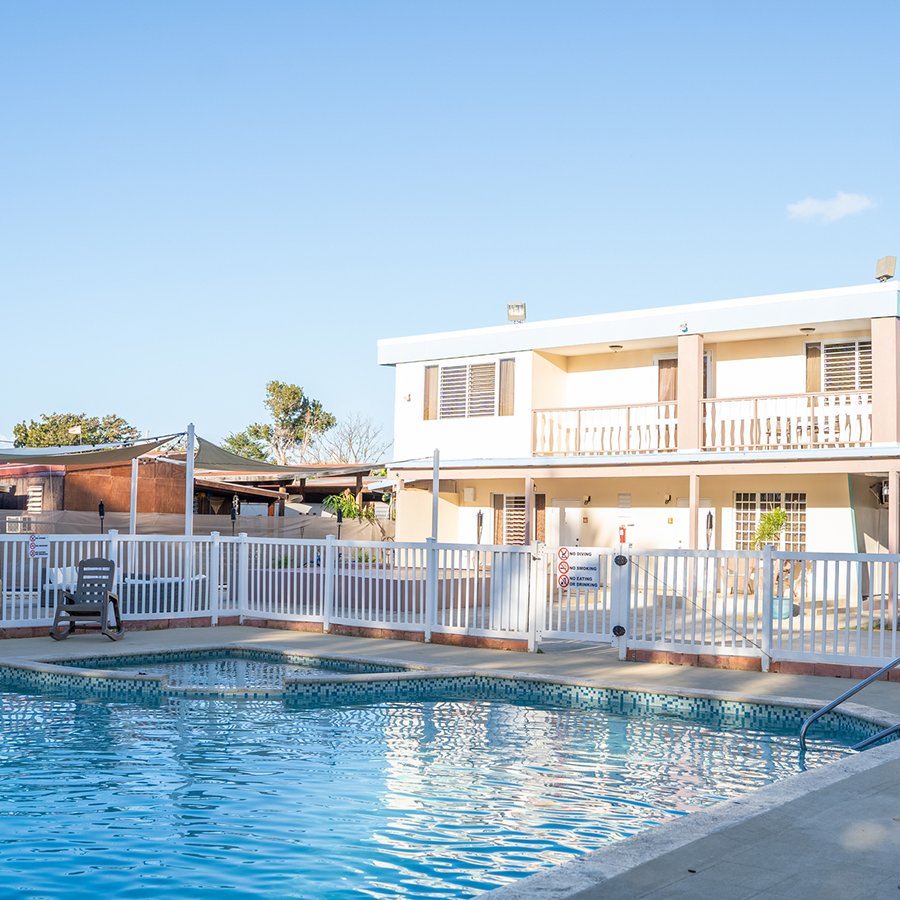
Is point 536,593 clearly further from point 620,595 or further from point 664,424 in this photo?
point 664,424

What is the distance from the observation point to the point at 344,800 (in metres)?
7.17

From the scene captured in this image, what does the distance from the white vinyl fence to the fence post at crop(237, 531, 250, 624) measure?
0.02m

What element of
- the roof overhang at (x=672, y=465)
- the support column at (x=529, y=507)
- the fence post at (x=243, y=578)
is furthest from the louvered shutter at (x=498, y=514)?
the fence post at (x=243, y=578)

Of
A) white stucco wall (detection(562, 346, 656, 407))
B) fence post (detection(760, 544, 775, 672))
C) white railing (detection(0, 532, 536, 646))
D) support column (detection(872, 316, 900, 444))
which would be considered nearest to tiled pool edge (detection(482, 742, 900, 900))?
fence post (detection(760, 544, 775, 672))

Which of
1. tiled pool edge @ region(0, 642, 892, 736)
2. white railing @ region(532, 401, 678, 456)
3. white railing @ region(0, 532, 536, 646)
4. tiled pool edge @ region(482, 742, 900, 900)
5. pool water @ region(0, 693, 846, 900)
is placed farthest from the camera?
white railing @ region(532, 401, 678, 456)

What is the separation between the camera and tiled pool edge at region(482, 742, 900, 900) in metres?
4.27

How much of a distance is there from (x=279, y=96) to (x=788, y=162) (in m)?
10.7

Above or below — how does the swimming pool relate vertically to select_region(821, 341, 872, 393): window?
below

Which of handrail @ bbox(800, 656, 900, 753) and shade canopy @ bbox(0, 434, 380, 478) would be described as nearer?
handrail @ bbox(800, 656, 900, 753)

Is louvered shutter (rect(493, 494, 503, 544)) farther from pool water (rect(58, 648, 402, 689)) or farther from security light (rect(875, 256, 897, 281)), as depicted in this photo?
pool water (rect(58, 648, 402, 689))

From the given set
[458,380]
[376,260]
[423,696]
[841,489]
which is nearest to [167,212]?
[376,260]

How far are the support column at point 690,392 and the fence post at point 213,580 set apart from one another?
1074 centimetres

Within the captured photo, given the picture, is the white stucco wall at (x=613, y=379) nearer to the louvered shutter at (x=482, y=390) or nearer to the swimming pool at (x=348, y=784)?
the louvered shutter at (x=482, y=390)

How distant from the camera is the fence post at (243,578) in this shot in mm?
16641
